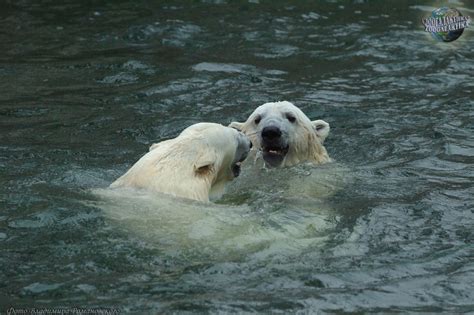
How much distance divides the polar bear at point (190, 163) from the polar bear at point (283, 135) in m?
0.91

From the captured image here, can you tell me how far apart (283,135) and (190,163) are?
164 centimetres

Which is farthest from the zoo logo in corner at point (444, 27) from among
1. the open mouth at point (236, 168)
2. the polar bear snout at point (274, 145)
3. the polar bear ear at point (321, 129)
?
the open mouth at point (236, 168)

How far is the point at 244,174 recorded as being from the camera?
8.11 m

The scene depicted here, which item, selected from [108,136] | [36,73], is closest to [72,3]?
[36,73]

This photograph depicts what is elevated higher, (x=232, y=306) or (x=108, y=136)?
(x=232, y=306)

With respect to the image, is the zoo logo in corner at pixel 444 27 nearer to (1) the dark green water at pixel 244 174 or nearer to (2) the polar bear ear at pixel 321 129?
(1) the dark green water at pixel 244 174

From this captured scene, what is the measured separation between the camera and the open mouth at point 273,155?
814cm

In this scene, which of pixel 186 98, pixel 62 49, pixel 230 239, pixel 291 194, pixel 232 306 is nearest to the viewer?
pixel 232 306

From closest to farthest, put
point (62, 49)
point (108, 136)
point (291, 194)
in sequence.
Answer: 1. point (291, 194)
2. point (108, 136)
3. point (62, 49)

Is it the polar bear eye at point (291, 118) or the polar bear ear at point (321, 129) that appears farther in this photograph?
the polar bear ear at point (321, 129)

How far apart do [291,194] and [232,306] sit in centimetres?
277

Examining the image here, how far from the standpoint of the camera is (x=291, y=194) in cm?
751

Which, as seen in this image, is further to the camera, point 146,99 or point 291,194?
point 146,99

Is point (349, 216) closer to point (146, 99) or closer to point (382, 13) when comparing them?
point (146, 99)
